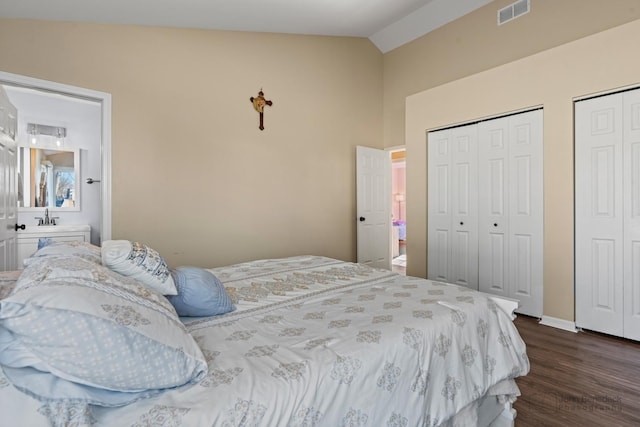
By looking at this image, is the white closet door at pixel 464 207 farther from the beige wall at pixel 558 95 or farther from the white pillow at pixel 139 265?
the white pillow at pixel 139 265

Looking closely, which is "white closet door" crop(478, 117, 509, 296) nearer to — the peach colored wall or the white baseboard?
the white baseboard

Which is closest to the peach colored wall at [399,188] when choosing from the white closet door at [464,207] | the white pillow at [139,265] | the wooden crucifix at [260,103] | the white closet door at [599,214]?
the white closet door at [464,207]

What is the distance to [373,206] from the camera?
5.00 m

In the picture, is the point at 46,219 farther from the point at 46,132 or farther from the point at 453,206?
the point at 453,206

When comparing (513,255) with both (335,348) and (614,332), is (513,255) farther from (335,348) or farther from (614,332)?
(335,348)

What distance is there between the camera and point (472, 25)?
165 inches

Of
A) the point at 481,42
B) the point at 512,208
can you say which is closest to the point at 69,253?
the point at 512,208

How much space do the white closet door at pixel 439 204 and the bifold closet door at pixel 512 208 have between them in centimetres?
40

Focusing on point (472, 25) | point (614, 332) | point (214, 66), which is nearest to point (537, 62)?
point (472, 25)

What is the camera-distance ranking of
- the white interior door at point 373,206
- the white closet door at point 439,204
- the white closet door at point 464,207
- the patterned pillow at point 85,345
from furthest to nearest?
the white interior door at point 373,206 → the white closet door at point 439,204 → the white closet door at point 464,207 → the patterned pillow at point 85,345

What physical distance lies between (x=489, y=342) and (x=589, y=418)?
805mm

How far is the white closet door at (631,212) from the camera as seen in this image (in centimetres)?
272

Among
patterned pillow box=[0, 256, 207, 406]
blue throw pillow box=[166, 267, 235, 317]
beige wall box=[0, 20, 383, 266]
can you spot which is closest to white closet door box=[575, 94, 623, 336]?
beige wall box=[0, 20, 383, 266]

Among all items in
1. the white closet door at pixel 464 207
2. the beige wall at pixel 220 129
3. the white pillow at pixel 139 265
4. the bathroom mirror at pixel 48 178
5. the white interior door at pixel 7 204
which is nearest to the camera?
the white pillow at pixel 139 265
